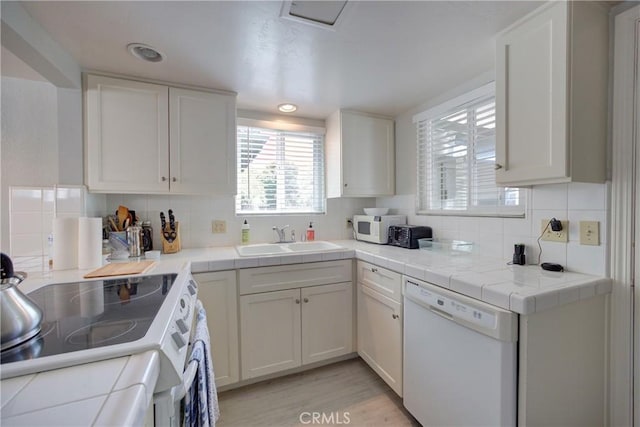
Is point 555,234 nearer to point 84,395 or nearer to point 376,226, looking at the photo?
point 376,226

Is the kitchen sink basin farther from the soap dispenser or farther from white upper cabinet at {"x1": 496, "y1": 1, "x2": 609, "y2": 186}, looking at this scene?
white upper cabinet at {"x1": 496, "y1": 1, "x2": 609, "y2": 186}

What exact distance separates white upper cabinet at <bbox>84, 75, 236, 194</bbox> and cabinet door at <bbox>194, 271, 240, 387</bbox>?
0.67m

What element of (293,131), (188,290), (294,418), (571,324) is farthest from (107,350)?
(293,131)

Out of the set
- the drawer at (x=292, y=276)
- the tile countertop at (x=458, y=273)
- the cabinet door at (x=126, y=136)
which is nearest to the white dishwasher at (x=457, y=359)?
the tile countertop at (x=458, y=273)

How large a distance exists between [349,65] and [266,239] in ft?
5.02

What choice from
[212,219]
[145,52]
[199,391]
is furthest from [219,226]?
[199,391]

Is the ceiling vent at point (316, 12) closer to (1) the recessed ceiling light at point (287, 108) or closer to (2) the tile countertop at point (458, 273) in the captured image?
(1) the recessed ceiling light at point (287, 108)

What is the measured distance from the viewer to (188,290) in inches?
47.8

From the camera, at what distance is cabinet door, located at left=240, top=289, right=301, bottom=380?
1.77m

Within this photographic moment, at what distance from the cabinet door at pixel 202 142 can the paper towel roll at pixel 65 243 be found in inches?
23.1

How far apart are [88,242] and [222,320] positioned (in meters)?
0.86

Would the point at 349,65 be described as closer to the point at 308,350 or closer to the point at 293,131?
the point at 293,131

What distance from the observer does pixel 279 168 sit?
2498mm

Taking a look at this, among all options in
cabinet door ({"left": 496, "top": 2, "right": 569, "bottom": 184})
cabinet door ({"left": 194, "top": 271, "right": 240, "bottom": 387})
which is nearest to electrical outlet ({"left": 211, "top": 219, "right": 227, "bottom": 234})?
cabinet door ({"left": 194, "top": 271, "right": 240, "bottom": 387})
